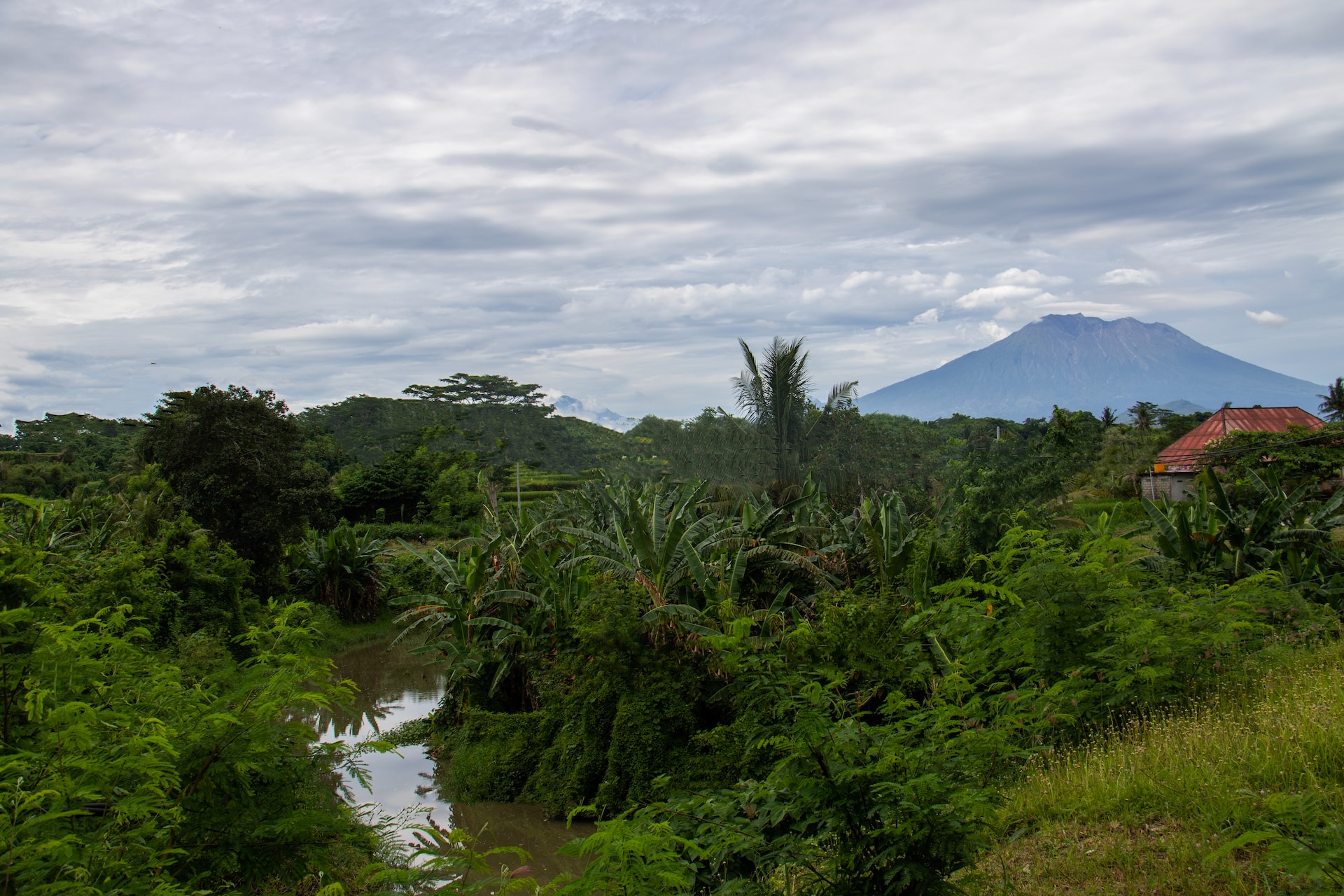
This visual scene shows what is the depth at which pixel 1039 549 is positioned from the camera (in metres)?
7.22

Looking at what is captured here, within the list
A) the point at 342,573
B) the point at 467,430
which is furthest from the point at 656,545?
the point at 467,430

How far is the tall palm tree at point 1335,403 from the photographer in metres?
38.4

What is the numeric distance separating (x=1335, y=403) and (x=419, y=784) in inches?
1755

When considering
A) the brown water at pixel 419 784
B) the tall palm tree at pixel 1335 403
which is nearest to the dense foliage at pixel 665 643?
the brown water at pixel 419 784

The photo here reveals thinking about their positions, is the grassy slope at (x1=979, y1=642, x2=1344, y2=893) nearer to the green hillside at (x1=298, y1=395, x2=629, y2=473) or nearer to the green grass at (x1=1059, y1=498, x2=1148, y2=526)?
the green grass at (x1=1059, y1=498, x2=1148, y2=526)

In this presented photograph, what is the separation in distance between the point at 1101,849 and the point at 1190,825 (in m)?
0.43

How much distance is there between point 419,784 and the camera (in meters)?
→ 11.0

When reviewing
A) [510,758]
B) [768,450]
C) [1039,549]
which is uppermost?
[768,450]

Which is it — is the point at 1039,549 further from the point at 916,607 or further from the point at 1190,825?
the point at 1190,825

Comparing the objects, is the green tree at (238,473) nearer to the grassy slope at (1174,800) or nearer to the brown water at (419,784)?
the brown water at (419,784)

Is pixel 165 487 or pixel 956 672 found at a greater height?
pixel 165 487

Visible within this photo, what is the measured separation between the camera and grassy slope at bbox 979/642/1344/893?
3580mm

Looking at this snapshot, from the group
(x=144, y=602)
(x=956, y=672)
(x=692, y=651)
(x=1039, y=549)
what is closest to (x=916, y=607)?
(x=1039, y=549)

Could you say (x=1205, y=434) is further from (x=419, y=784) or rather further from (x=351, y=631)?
(x=419, y=784)
